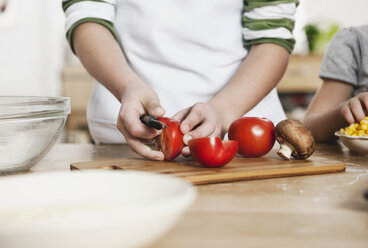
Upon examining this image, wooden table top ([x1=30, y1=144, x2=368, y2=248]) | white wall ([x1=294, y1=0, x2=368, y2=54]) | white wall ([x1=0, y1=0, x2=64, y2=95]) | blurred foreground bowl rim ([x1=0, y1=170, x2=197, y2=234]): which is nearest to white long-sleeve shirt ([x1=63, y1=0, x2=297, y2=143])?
wooden table top ([x1=30, y1=144, x2=368, y2=248])

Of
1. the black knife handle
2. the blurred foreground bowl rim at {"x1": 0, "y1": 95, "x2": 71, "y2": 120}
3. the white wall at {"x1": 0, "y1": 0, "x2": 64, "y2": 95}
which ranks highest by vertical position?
the blurred foreground bowl rim at {"x1": 0, "y1": 95, "x2": 71, "y2": 120}

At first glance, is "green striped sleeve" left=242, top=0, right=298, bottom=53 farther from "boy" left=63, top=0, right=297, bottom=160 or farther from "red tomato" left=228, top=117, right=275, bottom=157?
"red tomato" left=228, top=117, right=275, bottom=157

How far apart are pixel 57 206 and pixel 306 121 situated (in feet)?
4.06

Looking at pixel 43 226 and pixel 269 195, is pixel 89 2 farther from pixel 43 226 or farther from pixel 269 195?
pixel 43 226

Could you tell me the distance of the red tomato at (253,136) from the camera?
3.25 ft

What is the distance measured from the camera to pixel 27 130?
81 centimetres

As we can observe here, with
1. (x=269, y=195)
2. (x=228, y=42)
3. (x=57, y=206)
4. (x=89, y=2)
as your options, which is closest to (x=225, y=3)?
(x=228, y=42)

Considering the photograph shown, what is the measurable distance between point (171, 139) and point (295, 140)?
0.26 m

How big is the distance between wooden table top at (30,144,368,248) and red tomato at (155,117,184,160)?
0.20 m

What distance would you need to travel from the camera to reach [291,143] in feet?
3.10

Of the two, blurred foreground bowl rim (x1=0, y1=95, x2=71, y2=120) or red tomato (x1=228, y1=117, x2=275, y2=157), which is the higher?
blurred foreground bowl rim (x1=0, y1=95, x2=71, y2=120)

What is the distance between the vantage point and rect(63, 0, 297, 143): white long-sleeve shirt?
4.33 ft

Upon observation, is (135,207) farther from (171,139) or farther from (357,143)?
(357,143)

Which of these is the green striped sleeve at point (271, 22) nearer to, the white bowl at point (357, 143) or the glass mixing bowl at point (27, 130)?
the white bowl at point (357, 143)
